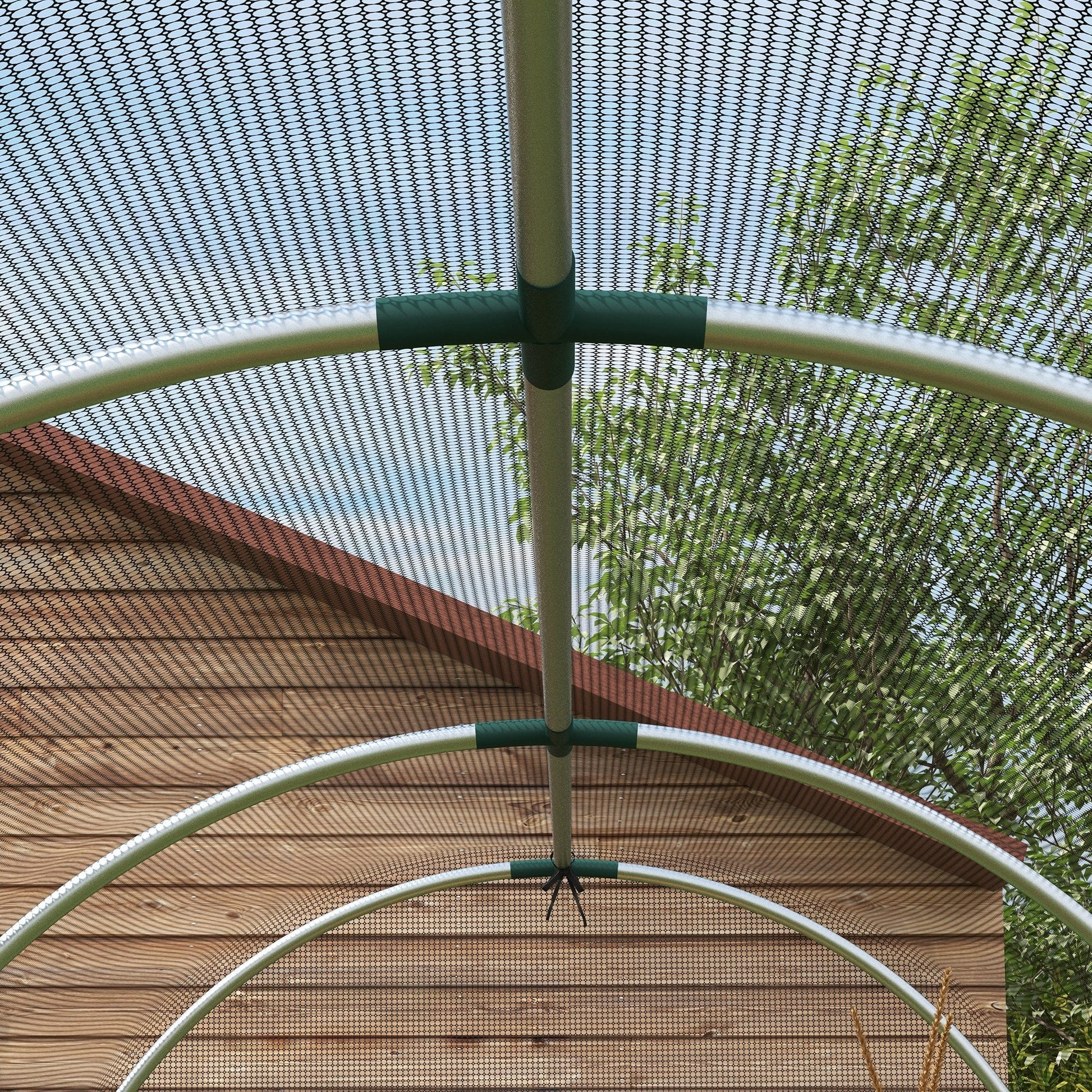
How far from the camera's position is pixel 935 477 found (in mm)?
2439

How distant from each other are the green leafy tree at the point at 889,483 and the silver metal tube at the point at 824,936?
2.67ft

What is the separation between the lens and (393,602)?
348cm

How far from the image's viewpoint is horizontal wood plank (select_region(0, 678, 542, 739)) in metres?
4.01

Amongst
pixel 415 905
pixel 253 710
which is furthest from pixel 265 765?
pixel 415 905

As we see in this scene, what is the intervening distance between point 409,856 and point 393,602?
5.84ft

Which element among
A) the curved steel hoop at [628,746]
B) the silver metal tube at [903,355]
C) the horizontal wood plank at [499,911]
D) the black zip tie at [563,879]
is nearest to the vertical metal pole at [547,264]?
the silver metal tube at [903,355]

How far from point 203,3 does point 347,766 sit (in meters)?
2.52

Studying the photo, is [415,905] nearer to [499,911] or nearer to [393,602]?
[499,911]

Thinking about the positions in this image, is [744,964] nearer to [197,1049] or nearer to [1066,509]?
[197,1049]

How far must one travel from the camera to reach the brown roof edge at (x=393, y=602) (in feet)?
8.59

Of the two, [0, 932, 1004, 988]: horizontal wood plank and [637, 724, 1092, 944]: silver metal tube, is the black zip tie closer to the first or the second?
[0, 932, 1004, 988]: horizontal wood plank

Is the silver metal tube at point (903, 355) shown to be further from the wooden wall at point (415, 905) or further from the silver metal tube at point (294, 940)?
the silver metal tube at point (294, 940)

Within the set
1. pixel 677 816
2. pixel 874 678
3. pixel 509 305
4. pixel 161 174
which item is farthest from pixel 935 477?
pixel 677 816

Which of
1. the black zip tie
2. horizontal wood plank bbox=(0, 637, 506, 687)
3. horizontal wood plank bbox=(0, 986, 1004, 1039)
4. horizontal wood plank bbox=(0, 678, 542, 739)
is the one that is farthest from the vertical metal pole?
horizontal wood plank bbox=(0, 986, 1004, 1039)
